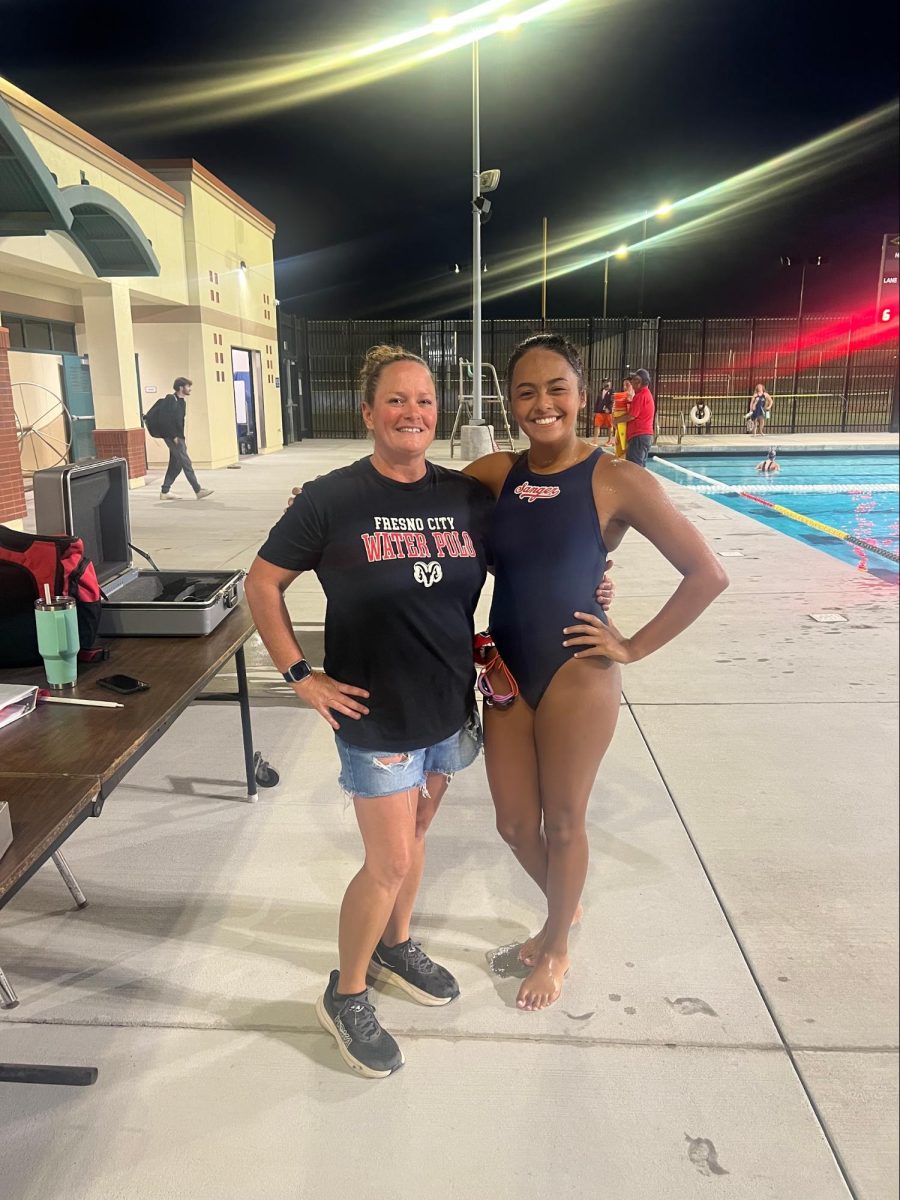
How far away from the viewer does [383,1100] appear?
1.75 meters

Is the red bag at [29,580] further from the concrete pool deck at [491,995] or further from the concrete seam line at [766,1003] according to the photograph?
the concrete seam line at [766,1003]

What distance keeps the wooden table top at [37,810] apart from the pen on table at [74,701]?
407mm

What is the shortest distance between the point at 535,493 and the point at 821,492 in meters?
Answer: 13.1

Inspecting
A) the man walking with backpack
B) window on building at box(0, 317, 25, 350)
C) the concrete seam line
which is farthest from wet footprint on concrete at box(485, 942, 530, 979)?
window on building at box(0, 317, 25, 350)

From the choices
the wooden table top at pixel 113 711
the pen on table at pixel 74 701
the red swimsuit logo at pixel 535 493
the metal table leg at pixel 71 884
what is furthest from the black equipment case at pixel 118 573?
the red swimsuit logo at pixel 535 493

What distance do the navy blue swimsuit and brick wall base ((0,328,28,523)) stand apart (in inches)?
339

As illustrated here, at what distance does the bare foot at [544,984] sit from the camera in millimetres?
2039

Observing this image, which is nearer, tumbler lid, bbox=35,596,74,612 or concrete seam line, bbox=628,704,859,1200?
concrete seam line, bbox=628,704,859,1200

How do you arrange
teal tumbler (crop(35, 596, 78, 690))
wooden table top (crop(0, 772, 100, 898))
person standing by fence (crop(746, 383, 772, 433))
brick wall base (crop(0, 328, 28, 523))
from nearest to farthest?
wooden table top (crop(0, 772, 100, 898)) → teal tumbler (crop(35, 596, 78, 690)) → brick wall base (crop(0, 328, 28, 523)) → person standing by fence (crop(746, 383, 772, 433))

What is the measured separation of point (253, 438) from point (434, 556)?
1934 cm

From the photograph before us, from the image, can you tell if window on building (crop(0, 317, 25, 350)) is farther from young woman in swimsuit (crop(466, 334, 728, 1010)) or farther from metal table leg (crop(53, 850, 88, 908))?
young woman in swimsuit (crop(466, 334, 728, 1010))

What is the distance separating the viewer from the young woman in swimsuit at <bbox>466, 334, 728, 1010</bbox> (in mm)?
1874

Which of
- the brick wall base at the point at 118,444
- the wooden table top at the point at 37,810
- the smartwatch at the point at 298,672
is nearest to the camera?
the wooden table top at the point at 37,810

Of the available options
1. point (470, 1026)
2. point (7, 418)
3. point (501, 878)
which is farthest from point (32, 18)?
point (470, 1026)
